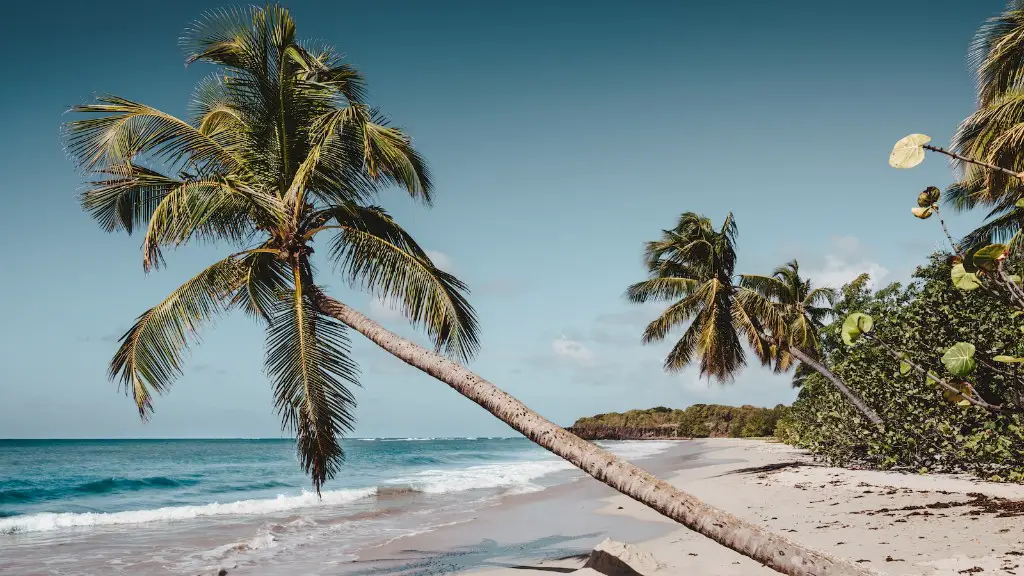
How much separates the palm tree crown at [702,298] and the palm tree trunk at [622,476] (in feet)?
46.7

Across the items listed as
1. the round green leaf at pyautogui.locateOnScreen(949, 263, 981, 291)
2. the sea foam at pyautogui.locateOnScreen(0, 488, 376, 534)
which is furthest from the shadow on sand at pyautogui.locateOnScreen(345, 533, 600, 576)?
the round green leaf at pyautogui.locateOnScreen(949, 263, 981, 291)

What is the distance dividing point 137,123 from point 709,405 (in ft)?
238

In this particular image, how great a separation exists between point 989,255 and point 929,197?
352mm

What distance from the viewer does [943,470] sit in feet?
40.5

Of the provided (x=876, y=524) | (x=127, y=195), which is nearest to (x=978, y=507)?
(x=876, y=524)

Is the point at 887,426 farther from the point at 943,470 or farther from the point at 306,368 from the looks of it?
the point at 306,368

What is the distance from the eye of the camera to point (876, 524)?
27.0 feet

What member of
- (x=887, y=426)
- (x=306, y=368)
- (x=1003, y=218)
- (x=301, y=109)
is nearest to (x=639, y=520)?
(x=887, y=426)

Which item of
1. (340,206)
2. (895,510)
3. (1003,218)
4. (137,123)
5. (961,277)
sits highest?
(1003,218)

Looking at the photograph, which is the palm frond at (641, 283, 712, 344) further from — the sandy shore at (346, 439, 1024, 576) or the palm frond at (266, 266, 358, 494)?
the palm frond at (266, 266, 358, 494)

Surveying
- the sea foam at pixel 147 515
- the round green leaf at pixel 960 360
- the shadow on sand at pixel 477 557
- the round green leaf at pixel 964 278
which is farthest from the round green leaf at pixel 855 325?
the sea foam at pixel 147 515

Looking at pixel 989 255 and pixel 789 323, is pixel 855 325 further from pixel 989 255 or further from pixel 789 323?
pixel 789 323

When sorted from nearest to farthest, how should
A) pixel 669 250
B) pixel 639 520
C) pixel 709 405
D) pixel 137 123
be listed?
pixel 137 123, pixel 639 520, pixel 669 250, pixel 709 405

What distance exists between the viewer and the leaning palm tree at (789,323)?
1461cm
